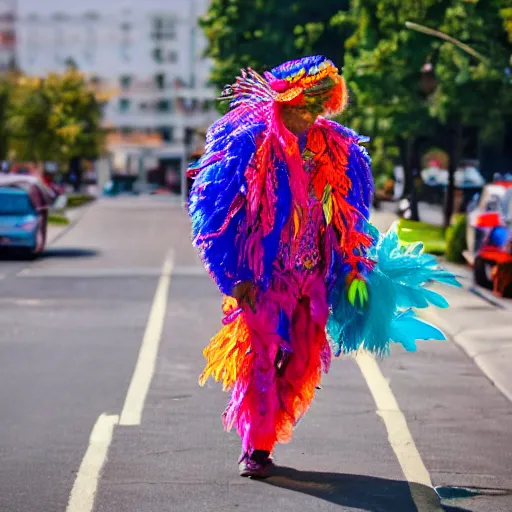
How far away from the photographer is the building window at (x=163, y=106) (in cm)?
13838

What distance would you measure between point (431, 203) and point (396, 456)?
5560cm

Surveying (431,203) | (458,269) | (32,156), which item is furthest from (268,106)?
(32,156)

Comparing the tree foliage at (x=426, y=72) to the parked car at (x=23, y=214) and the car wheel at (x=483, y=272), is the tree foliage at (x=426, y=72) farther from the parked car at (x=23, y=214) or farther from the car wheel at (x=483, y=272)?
the parked car at (x=23, y=214)

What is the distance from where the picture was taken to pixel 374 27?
3186cm

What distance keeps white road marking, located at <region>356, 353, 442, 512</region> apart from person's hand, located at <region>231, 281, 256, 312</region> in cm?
116

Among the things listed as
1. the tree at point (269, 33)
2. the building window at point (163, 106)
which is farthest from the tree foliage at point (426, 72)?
the building window at point (163, 106)

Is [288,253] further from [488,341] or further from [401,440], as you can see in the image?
[488,341]

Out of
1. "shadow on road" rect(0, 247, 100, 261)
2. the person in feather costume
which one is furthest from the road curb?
"shadow on road" rect(0, 247, 100, 261)

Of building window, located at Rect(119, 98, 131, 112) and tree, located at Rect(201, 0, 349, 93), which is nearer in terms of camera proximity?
tree, located at Rect(201, 0, 349, 93)

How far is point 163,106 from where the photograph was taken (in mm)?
139250

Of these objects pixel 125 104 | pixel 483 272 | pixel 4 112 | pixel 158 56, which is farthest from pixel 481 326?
pixel 158 56

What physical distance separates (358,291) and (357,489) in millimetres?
979

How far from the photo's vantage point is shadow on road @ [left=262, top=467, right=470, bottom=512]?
5910 mm

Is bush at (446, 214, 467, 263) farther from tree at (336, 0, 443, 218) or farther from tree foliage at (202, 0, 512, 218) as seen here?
tree at (336, 0, 443, 218)
